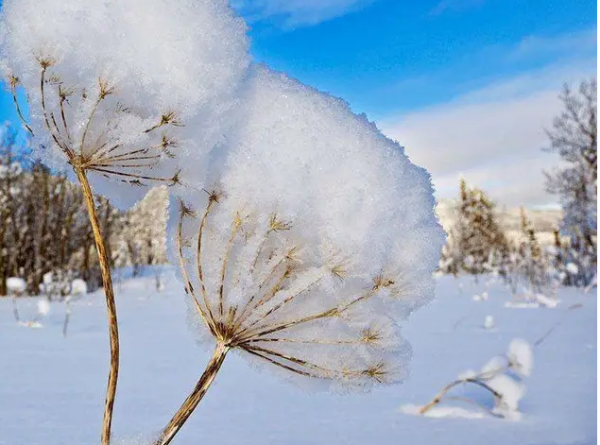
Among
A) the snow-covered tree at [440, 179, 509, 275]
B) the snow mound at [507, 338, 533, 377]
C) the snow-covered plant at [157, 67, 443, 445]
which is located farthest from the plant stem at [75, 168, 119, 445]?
the snow-covered tree at [440, 179, 509, 275]

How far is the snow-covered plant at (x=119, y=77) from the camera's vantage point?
37.6 inches

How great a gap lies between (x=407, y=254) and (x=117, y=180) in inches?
20.2

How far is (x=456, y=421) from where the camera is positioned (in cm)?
236

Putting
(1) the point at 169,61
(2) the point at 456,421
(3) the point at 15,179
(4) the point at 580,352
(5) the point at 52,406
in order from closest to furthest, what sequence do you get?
(1) the point at 169,61
(5) the point at 52,406
(2) the point at 456,421
(4) the point at 580,352
(3) the point at 15,179

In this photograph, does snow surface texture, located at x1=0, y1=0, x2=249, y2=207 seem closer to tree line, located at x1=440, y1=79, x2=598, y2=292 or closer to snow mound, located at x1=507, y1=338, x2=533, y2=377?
snow mound, located at x1=507, y1=338, x2=533, y2=377

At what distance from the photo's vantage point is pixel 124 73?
0.96 meters

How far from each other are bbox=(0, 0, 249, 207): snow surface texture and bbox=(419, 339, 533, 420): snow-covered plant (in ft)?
5.84

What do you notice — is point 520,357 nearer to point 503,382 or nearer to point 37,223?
point 503,382

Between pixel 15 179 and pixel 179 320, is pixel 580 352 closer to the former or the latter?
pixel 179 320

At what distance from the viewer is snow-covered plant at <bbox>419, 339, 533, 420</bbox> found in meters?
2.45

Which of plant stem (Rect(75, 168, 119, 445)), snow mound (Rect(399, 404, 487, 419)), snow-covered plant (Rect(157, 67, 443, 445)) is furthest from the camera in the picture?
snow mound (Rect(399, 404, 487, 419))

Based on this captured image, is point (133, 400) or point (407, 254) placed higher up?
point (407, 254)

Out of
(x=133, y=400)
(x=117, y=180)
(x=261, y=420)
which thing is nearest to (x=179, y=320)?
(x=133, y=400)

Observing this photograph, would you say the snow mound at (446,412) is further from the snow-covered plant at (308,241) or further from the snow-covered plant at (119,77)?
the snow-covered plant at (119,77)
